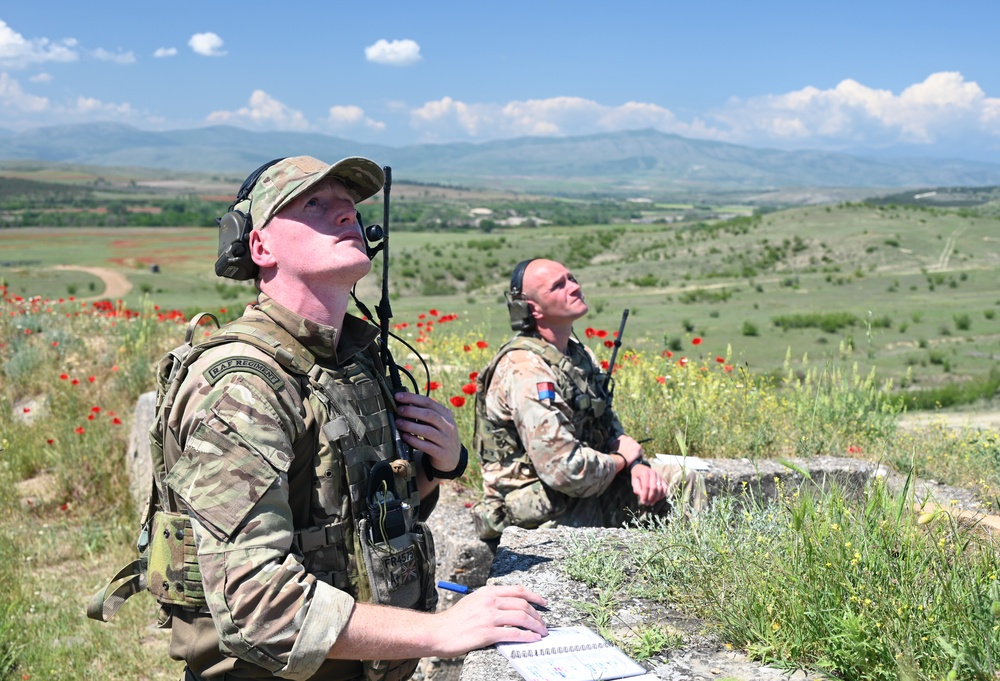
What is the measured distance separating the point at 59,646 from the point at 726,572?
3.78 metres

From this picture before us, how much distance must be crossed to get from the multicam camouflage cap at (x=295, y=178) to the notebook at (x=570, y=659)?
143 centimetres

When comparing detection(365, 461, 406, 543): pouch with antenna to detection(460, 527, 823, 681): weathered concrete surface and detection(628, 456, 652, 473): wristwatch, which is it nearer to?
detection(460, 527, 823, 681): weathered concrete surface

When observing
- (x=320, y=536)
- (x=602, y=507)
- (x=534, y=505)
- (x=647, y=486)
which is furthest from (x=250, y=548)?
(x=602, y=507)

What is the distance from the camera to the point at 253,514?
1.93 metres

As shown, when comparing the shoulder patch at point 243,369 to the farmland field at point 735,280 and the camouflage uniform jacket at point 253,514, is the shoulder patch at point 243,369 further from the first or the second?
the farmland field at point 735,280

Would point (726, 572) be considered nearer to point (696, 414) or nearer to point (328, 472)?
point (328, 472)

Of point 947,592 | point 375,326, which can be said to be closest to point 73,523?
point 375,326

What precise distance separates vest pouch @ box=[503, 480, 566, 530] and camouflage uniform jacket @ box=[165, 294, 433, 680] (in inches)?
88.1

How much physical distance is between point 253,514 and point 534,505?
2584 millimetres

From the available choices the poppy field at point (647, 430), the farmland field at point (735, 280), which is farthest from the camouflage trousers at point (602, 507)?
the farmland field at point (735, 280)

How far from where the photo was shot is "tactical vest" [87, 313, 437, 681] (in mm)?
2162

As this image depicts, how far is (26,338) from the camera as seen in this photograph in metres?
10.4

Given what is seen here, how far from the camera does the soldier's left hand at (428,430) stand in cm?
254

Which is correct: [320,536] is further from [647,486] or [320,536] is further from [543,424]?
[647,486]
